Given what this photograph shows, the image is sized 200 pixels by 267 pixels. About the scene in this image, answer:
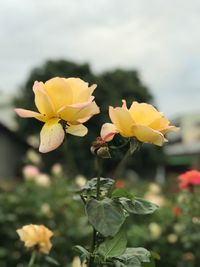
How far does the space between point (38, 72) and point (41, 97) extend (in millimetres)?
25335

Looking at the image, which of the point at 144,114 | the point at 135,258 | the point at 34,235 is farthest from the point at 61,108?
the point at 34,235

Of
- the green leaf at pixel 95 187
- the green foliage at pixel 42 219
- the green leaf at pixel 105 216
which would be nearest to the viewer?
the green leaf at pixel 105 216

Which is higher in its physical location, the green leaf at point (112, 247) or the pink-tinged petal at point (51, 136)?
the pink-tinged petal at point (51, 136)

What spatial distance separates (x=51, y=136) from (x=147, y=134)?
0.47 ft

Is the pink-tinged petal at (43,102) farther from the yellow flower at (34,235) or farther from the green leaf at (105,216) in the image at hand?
the yellow flower at (34,235)

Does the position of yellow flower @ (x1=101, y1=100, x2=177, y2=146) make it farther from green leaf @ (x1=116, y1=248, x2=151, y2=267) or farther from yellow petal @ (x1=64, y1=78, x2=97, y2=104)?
green leaf @ (x1=116, y1=248, x2=151, y2=267)

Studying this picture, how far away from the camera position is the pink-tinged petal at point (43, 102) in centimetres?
95

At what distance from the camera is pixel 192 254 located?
398 cm

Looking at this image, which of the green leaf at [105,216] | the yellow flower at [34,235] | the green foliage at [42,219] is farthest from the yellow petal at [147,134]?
the green foliage at [42,219]

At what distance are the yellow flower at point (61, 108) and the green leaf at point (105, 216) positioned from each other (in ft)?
0.35

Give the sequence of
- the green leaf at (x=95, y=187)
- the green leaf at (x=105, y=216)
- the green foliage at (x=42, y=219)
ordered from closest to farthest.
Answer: the green leaf at (x=105, y=216), the green leaf at (x=95, y=187), the green foliage at (x=42, y=219)

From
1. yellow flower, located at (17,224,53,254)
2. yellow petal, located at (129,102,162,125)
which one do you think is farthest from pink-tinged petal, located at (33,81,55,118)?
yellow flower, located at (17,224,53,254)

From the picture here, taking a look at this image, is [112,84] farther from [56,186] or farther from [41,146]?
[41,146]

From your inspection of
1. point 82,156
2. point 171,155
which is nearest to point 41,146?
point 82,156
